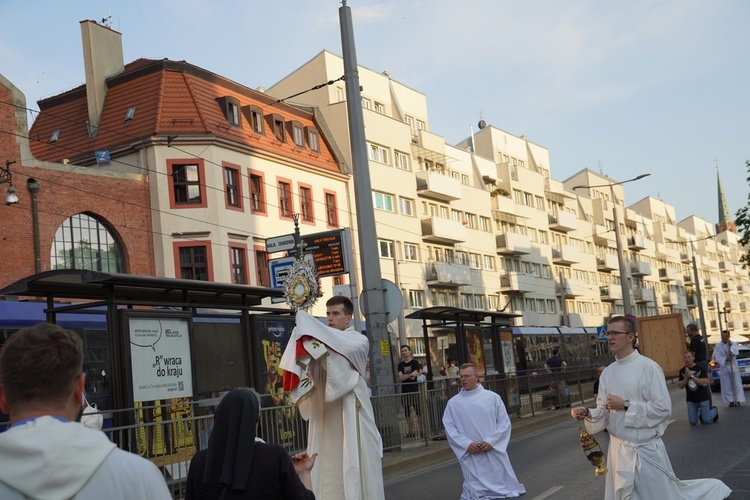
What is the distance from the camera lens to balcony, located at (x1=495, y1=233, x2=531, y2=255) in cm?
7044

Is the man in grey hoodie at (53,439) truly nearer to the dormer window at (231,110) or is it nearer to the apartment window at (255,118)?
the dormer window at (231,110)

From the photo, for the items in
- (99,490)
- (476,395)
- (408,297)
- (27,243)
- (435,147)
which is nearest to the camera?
(99,490)

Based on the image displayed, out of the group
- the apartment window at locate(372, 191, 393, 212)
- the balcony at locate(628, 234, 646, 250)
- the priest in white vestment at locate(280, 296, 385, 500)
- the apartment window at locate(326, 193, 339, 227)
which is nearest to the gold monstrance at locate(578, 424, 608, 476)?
the priest in white vestment at locate(280, 296, 385, 500)

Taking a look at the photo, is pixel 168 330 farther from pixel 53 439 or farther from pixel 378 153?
pixel 378 153

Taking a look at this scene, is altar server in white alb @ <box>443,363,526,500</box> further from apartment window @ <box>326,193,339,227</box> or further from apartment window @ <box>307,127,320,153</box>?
apartment window @ <box>307,127,320,153</box>

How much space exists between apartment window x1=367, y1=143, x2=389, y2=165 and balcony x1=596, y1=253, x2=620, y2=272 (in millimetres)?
40887

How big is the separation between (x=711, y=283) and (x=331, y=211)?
9559 centimetres

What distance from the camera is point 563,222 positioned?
83375 millimetres

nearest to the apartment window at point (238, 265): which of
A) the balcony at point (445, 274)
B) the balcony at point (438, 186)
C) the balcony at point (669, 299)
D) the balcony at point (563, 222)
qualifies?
the balcony at point (445, 274)

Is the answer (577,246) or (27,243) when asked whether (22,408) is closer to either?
(27,243)

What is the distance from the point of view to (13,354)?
2.88m

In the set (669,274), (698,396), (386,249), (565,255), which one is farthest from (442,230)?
(669,274)

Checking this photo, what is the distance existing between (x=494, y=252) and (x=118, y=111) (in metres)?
33.8

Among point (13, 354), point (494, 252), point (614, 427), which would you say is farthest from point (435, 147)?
point (13, 354)
